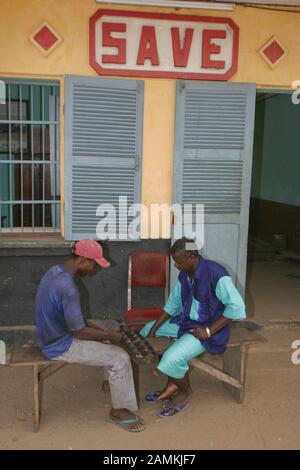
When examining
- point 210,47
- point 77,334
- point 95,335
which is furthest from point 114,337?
point 210,47

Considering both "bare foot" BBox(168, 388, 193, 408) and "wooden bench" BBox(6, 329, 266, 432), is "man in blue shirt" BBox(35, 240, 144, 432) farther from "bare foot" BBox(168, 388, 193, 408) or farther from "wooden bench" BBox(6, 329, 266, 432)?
"bare foot" BBox(168, 388, 193, 408)

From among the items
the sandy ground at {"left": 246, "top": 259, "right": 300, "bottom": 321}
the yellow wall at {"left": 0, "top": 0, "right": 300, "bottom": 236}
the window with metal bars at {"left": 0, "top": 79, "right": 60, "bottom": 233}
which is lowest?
the sandy ground at {"left": 246, "top": 259, "right": 300, "bottom": 321}

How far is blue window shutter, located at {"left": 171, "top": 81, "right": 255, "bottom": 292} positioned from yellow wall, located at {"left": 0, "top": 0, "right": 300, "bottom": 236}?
0.14 m

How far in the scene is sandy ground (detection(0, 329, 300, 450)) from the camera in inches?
132

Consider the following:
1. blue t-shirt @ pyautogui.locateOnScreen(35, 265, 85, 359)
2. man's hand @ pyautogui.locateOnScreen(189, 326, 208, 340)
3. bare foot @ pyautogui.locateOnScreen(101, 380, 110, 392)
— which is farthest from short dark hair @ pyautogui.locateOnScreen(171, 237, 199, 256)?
bare foot @ pyautogui.locateOnScreen(101, 380, 110, 392)

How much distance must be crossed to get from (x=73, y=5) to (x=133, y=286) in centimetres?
278

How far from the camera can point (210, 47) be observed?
4.93 meters

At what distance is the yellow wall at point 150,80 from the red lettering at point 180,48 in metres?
0.19

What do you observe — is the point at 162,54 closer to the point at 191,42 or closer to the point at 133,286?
the point at 191,42

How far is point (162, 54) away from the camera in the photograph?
16.0ft

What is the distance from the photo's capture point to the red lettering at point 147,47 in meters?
4.80

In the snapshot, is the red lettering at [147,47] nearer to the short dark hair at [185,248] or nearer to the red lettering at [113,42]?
the red lettering at [113,42]

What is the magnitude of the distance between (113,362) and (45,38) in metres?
3.09

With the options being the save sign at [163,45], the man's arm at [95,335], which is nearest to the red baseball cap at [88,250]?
the man's arm at [95,335]
